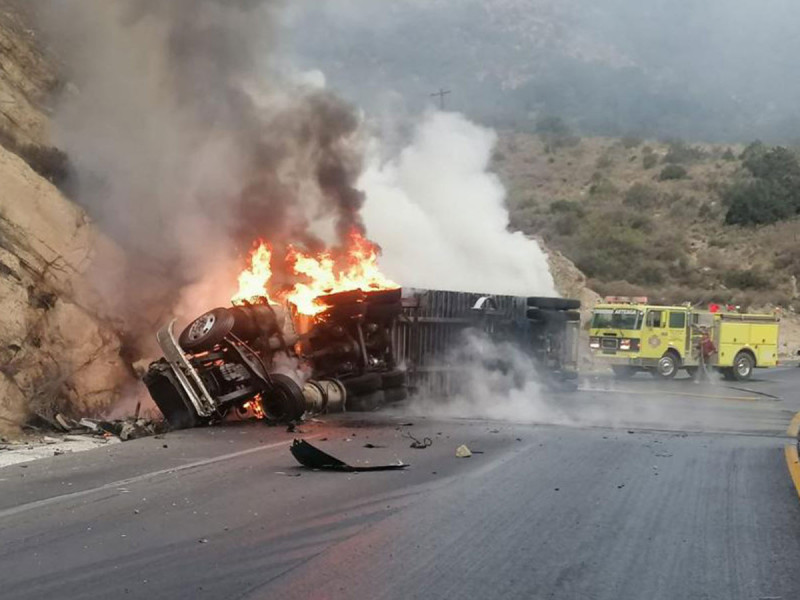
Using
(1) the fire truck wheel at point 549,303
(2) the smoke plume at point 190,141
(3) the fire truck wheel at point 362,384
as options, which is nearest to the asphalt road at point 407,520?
(3) the fire truck wheel at point 362,384

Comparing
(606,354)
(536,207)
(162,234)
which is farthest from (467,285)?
(536,207)

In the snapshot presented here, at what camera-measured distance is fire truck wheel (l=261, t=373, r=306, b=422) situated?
35.8ft

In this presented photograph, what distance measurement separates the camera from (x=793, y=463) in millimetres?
8711

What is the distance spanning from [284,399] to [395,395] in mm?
2786

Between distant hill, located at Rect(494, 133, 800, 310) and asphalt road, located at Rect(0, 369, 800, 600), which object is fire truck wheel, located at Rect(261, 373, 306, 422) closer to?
asphalt road, located at Rect(0, 369, 800, 600)

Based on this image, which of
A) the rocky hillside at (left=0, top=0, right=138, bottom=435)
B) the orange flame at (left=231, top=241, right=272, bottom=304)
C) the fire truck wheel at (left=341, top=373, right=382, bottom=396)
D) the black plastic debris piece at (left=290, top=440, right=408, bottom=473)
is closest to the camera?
the black plastic debris piece at (left=290, top=440, right=408, bottom=473)

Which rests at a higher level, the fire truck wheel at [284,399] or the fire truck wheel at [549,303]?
the fire truck wheel at [549,303]

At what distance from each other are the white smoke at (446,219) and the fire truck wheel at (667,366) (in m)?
3.83

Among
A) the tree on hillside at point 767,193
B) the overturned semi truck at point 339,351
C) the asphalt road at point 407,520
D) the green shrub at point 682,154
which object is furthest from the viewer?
the green shrub at point 682,154

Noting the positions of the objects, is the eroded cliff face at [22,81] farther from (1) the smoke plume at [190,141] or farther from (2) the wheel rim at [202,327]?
(2) the wheel rim at [202,327]

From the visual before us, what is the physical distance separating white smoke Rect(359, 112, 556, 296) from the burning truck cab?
5190 mm

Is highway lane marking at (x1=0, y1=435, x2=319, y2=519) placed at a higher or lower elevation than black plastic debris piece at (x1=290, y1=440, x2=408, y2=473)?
lower

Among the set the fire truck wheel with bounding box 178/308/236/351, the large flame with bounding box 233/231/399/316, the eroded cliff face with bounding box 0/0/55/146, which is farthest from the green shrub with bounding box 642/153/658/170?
the fire truck wheel with bounding box 178/308/236/351

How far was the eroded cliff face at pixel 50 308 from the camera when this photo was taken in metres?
11.3
